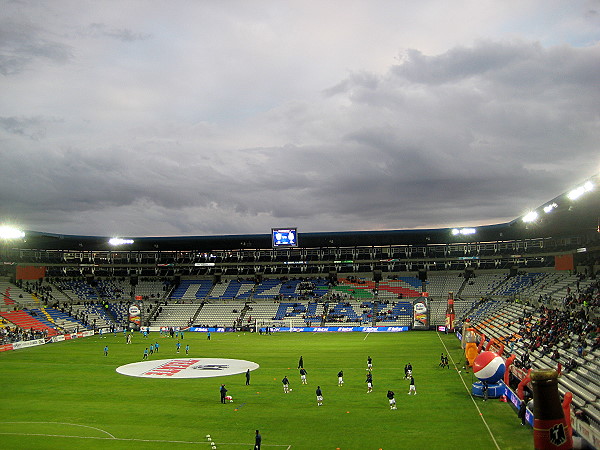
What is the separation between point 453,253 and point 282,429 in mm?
70916

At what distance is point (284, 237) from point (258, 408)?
55.4 m

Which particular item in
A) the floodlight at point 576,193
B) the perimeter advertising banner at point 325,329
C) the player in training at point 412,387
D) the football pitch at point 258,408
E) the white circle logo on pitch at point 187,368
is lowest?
the perimeter advertising banner at point 325,329

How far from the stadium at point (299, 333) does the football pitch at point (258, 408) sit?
6.9 inches

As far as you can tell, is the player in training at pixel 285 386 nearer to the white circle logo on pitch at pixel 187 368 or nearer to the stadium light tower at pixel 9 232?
the white circle logo on pitch at pixel 187 368

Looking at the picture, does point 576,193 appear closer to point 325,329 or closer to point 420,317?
point 420,317

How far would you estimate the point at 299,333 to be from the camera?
243ft

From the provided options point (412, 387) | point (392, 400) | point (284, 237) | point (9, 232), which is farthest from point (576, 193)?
point (9, 232)

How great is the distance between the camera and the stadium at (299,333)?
2667cm

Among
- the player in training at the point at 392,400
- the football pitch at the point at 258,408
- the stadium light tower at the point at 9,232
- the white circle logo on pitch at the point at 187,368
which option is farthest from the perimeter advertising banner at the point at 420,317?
the stadium light tower at the point at 9,232

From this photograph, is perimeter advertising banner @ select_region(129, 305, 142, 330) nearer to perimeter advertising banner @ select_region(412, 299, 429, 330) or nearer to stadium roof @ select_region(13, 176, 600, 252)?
stadium roof @ select_region(13, 176, 600, 252)

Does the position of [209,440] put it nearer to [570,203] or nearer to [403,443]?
[403,443]

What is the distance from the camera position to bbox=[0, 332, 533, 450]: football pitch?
958 inches

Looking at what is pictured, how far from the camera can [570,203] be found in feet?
142

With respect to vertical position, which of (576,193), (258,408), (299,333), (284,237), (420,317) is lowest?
(299,333)
